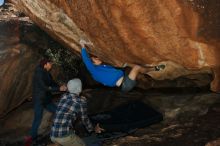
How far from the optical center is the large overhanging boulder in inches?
249

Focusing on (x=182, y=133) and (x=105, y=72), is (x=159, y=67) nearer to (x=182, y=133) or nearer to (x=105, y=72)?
(x=105, y=72)

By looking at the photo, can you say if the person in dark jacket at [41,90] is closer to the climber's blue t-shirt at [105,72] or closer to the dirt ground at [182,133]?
the climber's blue t-shirt at [105,72]

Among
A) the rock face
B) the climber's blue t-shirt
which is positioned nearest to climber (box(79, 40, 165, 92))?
the climber's blue t-shirt

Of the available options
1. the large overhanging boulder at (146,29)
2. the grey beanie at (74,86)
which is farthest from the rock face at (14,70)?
the grey beanie at (74,86)

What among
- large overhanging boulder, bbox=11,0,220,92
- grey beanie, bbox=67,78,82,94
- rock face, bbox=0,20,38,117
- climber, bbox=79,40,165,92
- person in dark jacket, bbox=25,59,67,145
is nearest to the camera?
large overhanging boulder, bbox=11,0,220,92

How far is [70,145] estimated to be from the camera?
695cm

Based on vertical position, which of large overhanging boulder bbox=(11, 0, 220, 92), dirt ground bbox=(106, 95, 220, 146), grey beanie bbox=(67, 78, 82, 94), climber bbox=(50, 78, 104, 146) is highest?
large overhanging boulder bbox=(11, 0, 220, 92)

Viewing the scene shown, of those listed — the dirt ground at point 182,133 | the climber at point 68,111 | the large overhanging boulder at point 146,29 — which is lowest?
the dirt ground at point 182,133

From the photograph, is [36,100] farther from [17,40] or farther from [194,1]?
[194,1]

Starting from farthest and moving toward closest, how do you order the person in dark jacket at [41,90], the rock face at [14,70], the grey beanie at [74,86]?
1. the rock face at [14,70]
2. the person in dark jacket at [41,90]
3. the grey beanie at [74,86]

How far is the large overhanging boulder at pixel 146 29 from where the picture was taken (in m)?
6.33

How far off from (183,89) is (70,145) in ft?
10.6

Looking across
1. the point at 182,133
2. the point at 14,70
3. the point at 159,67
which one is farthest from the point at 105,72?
the point at 14,70

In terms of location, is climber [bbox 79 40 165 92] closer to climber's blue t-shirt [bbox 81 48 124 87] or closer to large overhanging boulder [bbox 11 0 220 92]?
climber's blue t-shirt [bbox 81 48 124 87]
